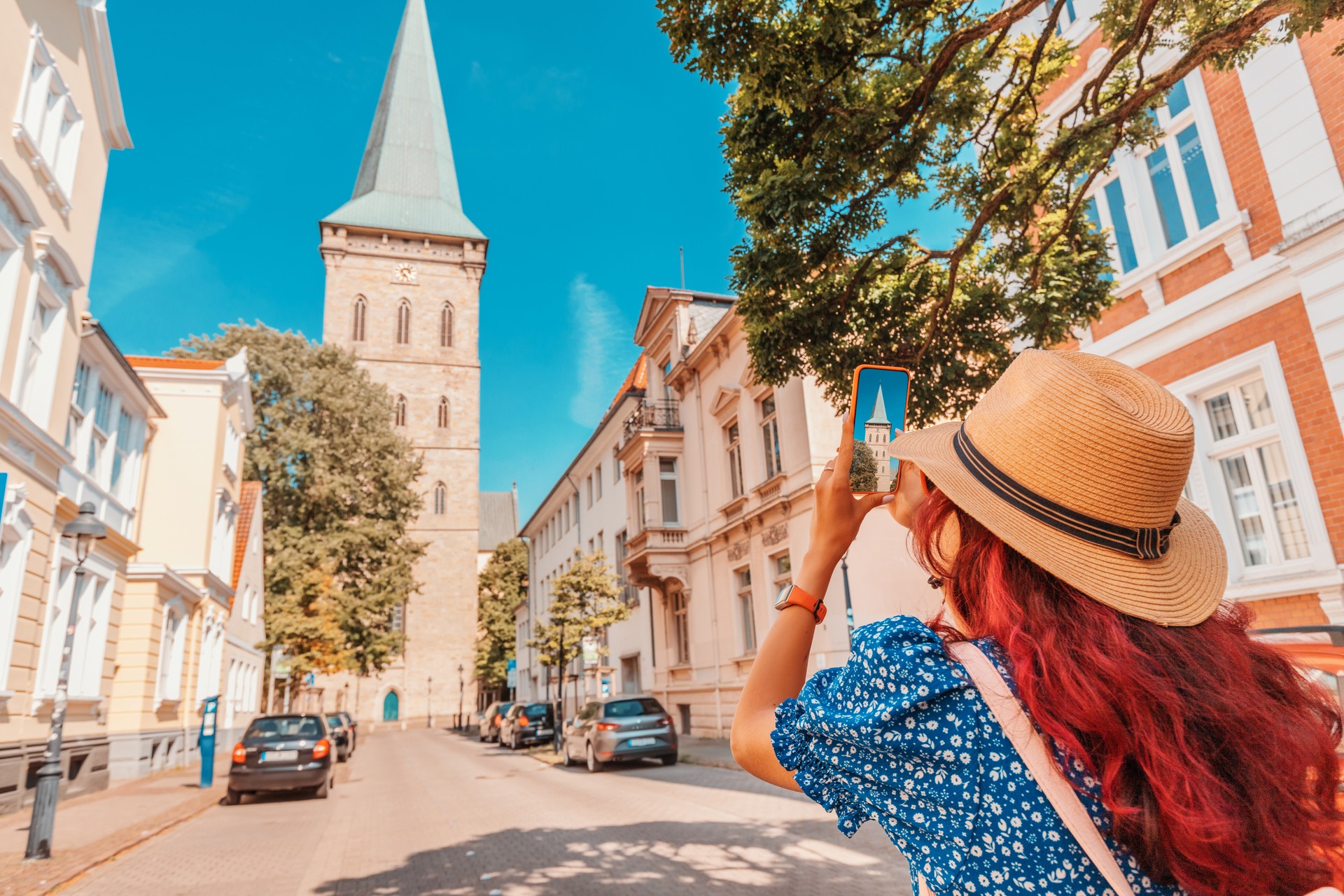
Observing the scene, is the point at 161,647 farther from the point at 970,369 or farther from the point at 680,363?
the point at 970,369

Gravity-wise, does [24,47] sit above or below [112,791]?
above

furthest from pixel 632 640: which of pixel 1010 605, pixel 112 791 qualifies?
pixel 1010 605

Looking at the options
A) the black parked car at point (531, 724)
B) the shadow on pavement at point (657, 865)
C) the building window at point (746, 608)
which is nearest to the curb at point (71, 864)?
the shadow on pavement at point (657, 865)

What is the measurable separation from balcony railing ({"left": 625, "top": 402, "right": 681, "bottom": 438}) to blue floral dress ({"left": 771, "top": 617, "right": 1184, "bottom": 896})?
26073 millimetres

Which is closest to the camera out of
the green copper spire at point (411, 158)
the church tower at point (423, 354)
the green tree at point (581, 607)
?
the green tree at point (581, 607)

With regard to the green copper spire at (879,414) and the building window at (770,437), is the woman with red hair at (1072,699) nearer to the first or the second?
the green copper spire at (879,414)

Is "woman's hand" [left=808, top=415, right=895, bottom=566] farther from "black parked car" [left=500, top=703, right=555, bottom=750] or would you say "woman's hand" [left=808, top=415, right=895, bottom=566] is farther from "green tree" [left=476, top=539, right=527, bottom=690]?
"green tree" [left=476, top=539, right=527, bottom=690]

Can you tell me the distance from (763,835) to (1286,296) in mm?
9022

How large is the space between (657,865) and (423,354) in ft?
206

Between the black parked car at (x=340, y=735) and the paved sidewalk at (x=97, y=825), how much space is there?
6.77 metres

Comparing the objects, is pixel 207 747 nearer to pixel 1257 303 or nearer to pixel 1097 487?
pixel 1257 303

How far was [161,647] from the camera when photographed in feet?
65.8

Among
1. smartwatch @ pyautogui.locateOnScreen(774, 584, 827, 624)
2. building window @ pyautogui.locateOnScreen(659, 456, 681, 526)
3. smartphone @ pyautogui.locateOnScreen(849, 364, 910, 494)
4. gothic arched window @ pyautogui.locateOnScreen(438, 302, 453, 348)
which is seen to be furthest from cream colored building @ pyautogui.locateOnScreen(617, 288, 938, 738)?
gothic arched window @ pyautogui.locateOnScreen(438, 302, 453, 348)

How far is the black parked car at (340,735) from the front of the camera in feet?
86.2
